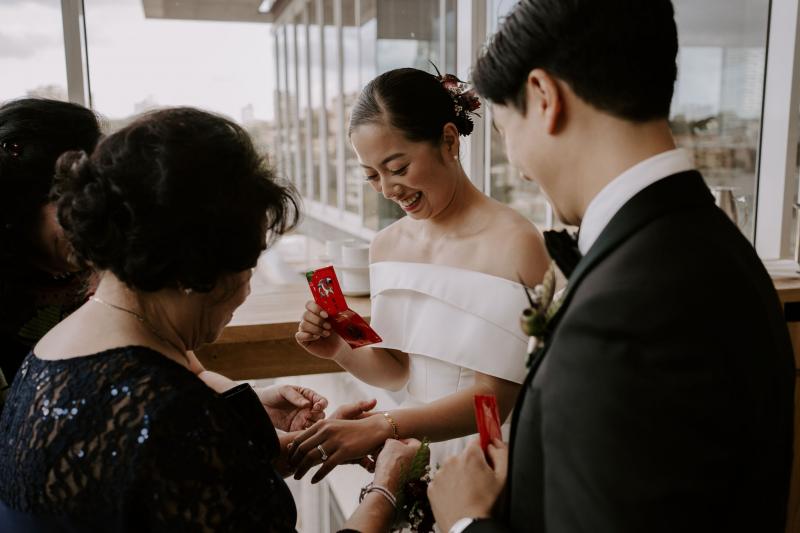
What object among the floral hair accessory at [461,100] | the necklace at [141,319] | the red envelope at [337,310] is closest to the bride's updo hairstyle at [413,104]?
the floral hair accessory at [461,100]

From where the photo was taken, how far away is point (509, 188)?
135 inches

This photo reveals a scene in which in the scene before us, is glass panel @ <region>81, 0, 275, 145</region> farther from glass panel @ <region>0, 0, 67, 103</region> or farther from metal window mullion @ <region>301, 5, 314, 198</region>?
metal window mullion @ <region>301, 5, 314, 198</region>

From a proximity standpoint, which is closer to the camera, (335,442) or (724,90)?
(335,442)

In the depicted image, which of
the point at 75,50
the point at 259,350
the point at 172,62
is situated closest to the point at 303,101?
the point at 172,62

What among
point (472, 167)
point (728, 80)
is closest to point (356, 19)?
point (472, 167)

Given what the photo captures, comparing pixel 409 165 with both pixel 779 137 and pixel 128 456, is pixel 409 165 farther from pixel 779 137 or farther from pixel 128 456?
pixel 779 137

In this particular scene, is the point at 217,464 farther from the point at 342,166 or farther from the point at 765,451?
the point at 342,166

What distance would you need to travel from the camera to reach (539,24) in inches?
32.3

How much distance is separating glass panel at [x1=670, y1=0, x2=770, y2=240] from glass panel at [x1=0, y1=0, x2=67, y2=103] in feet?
8.35

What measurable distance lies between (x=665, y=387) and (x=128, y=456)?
0.63m

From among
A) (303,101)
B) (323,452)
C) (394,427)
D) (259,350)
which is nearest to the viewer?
(323,452)

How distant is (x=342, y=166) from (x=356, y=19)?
1.10 m

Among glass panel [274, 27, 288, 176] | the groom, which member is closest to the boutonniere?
the groom

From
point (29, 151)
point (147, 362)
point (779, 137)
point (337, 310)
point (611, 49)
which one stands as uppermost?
point (611, 49)
